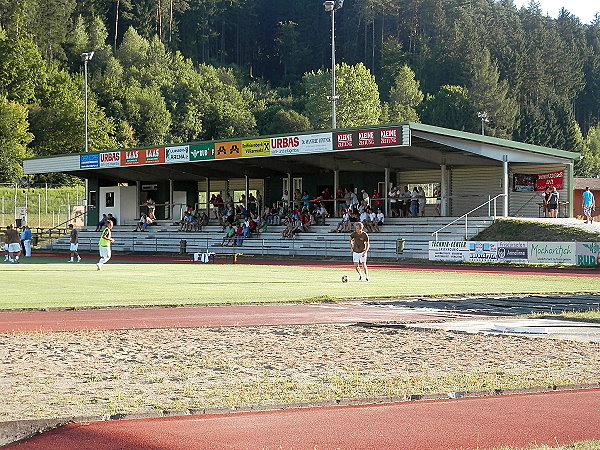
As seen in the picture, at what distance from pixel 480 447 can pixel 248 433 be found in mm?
1875

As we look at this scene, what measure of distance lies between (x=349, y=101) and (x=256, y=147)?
65624mm

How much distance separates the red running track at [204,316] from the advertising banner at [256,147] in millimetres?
31614

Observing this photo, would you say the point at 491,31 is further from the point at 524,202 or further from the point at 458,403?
the point at 458,403

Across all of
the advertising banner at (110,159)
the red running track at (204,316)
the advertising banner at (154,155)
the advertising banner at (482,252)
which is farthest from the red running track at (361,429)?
the advertising banner at (110,159)

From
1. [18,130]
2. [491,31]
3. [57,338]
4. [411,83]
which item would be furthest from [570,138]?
[57,338]

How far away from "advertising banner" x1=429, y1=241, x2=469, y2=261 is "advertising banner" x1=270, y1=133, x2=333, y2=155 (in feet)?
30.3

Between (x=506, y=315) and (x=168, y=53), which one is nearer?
(x=506, y=315)

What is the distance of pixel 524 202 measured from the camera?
166 ft

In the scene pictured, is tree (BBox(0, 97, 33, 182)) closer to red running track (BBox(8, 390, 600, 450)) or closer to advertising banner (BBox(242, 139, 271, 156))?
advertising banner (BBox(242, 139, 271, 156))

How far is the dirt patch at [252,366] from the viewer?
939 centimetres

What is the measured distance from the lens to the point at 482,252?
39875 millimetres

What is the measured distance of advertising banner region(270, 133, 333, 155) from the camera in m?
48.5

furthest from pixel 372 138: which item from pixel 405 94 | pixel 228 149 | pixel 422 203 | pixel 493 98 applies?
pixel 405 94

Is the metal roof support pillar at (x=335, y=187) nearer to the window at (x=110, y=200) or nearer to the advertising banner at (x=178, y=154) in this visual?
the advertising banner at (x=178, y=154)
